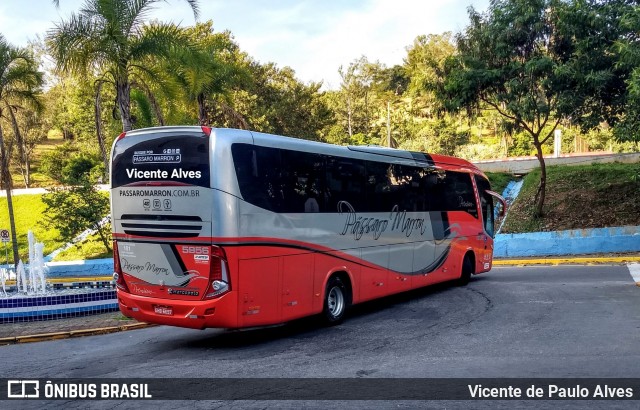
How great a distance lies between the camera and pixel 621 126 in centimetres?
1981

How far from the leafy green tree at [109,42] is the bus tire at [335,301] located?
6174 millimetres

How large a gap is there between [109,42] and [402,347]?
9.83m

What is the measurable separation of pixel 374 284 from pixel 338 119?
48.4m

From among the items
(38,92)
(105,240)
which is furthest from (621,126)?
(105,240)

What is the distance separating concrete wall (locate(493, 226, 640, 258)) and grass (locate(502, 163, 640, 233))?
2.06 meters

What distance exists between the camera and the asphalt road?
6957 mm

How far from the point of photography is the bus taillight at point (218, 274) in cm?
821

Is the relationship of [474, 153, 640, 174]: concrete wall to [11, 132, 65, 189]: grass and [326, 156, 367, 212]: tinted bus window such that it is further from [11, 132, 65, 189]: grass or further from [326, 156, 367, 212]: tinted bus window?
[11, 132, 65, 189]: grass

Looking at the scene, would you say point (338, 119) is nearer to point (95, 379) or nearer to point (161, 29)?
point (161, 29)

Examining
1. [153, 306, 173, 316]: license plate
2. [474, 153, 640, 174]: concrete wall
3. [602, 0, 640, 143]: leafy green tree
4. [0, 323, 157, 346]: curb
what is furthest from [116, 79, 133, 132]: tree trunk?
[474, 153, 640, 174]: concrete wall

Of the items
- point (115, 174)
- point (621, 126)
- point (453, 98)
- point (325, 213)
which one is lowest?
point (325, 213)

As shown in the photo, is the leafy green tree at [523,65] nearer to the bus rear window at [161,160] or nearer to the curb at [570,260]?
the curb at [570,260]

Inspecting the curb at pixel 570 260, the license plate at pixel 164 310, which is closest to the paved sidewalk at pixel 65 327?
the license plate at pixel 164 310

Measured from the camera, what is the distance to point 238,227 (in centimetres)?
827
